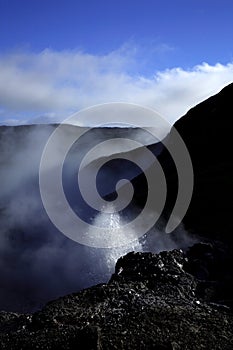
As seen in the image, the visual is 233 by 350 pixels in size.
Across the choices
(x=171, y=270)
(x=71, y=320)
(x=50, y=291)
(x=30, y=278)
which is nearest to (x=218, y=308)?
(x=171, y=270)

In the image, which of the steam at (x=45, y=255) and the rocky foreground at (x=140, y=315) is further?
the steam at (x=45, y=255)

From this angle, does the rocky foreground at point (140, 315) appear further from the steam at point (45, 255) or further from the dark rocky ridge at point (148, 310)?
the steam at point (45, 255)

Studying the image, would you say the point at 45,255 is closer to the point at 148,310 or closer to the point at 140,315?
the point at 148,310

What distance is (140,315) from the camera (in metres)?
11.0

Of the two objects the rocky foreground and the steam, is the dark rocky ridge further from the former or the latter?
the steam

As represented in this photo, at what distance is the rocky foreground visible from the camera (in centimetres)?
972

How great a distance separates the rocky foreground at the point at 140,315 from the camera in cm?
972

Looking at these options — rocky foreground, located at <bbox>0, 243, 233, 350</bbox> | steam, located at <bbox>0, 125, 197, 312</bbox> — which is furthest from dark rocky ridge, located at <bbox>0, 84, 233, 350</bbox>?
steam, located at <bbox>0, 125, 197, 312</bbox>

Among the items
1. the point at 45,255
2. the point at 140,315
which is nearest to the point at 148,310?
the point at 140,315

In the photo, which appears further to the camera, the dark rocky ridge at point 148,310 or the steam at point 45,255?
the steam at point 45,255

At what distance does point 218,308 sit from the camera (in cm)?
1205

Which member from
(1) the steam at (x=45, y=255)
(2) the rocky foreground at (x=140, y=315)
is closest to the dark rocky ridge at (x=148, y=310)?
(2) the rocky foreground at (x=140, y=315)

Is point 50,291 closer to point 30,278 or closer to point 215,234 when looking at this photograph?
point 30,278

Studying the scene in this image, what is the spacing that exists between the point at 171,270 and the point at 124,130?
78.0 m
